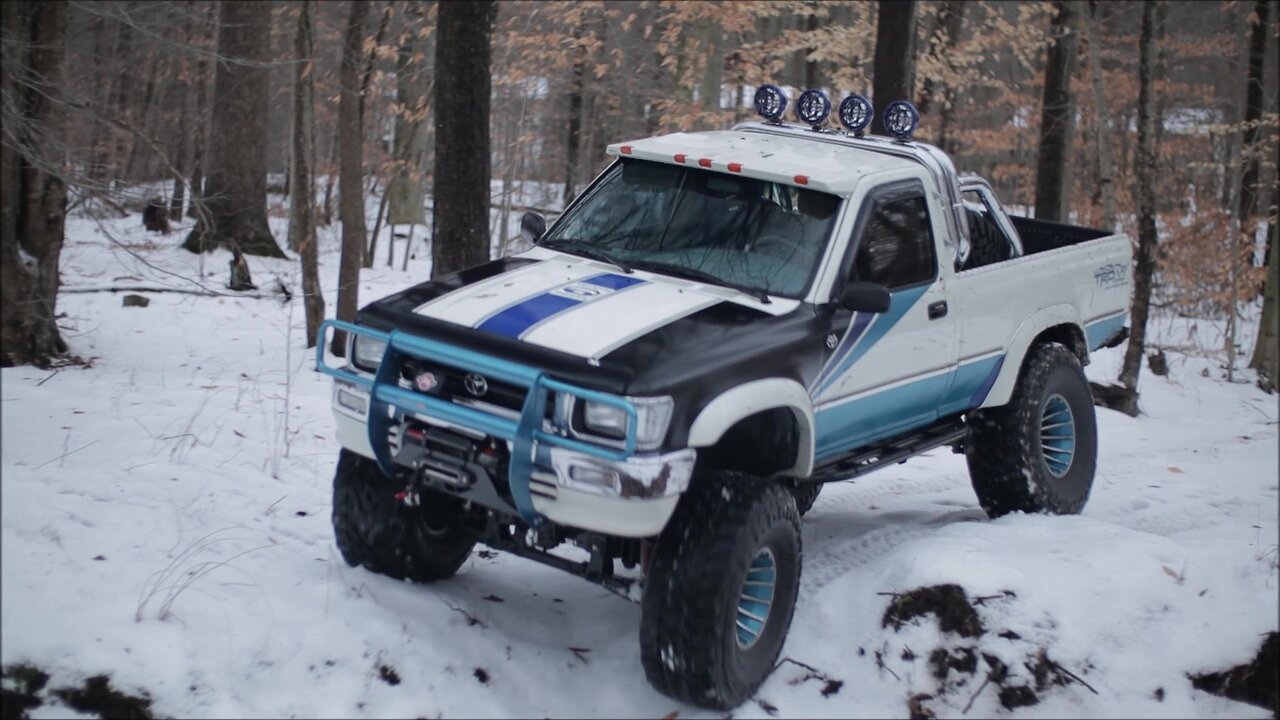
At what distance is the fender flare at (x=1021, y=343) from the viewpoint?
21.2 feet

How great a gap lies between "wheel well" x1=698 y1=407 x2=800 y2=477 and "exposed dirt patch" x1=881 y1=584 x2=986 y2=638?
80 cm

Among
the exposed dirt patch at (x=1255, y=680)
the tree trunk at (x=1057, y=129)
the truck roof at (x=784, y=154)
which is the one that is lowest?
the exposed dirt patch at (x=1255, y=680)

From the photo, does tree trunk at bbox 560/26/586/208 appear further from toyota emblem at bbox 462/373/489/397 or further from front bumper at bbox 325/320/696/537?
front bumper at bbox 325/320/696/537

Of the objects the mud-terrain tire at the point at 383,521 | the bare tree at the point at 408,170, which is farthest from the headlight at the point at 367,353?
the bare tree at the point at 408,170

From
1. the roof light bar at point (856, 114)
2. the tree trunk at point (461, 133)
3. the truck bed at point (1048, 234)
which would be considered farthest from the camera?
the tree trunk at point (461, 133)

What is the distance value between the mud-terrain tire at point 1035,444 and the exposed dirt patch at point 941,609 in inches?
58.6

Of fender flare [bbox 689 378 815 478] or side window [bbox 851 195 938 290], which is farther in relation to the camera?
side window [bbox 851 195 938 290]

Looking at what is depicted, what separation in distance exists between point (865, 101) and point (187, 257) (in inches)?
484

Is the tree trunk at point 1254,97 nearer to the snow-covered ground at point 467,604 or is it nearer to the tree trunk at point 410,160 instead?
the snow-covered ground at point 467,604

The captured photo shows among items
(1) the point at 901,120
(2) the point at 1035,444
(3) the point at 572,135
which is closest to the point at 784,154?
(1) the point at 901,120

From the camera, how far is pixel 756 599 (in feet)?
16.0

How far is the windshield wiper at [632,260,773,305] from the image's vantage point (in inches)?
207

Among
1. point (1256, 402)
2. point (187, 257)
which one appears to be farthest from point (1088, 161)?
point (187, 257)

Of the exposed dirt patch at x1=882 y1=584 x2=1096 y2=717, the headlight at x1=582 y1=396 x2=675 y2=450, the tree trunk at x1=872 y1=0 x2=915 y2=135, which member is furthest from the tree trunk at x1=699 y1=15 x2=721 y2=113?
the headlight at x1=582 y1=396 x2=675 y2=450
